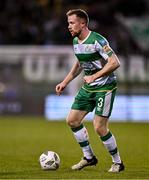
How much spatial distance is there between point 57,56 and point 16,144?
9475 millimetres

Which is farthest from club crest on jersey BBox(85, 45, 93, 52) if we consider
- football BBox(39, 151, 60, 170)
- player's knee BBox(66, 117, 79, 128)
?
football BBox(39, 151, 60, 170)

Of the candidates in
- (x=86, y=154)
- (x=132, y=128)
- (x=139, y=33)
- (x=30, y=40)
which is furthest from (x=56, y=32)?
(x=86, y=154)

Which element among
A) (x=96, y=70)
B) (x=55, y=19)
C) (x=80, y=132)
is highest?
(x=96, y=70)

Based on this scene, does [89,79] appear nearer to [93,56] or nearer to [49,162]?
[93,56]

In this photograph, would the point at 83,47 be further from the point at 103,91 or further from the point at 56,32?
the point at 56,32

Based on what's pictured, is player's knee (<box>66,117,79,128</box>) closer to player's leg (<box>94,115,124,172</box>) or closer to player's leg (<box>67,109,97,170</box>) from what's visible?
player's leg (<box>67,109,97,170</box>)

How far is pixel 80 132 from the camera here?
10477 mm

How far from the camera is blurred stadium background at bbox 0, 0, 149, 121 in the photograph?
23906 mm

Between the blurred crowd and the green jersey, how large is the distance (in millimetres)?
14458

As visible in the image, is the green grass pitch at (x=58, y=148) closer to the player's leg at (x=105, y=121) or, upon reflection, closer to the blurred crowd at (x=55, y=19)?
the player's leg at (x=105, y=121)

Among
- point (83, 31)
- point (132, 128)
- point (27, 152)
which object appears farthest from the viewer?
point (132, 128)

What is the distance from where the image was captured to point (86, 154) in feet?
34.7

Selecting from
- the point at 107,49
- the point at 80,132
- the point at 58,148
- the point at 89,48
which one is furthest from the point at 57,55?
the point at 107,49

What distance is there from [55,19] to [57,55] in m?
1.81
